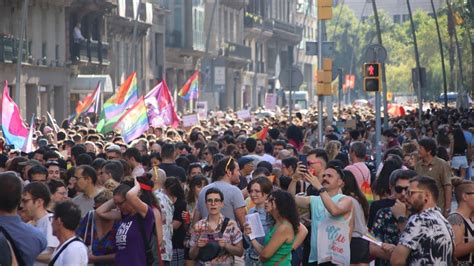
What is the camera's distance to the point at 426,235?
34.4ft

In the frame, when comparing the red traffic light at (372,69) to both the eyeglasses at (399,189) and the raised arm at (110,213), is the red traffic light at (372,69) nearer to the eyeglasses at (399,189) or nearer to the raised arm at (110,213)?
the eyeglasses at (399,189)

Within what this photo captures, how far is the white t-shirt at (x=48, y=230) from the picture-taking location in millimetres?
11047

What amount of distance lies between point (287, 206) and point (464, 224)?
1.61 m

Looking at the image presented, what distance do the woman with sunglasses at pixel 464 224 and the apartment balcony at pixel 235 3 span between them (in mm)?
79655

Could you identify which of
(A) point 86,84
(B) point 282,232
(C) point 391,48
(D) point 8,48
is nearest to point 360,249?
(B) point 282,232

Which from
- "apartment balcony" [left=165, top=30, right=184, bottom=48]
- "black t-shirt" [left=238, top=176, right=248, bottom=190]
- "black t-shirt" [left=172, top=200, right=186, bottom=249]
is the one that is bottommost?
"black t-shirt" [left=172, top=200, right=186, bottom=249]

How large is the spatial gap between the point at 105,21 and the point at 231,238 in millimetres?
50687

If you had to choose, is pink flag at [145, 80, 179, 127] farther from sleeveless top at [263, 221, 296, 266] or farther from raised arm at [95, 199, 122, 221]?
raised arm at [95, 199, 122, 221]

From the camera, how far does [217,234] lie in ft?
43.2

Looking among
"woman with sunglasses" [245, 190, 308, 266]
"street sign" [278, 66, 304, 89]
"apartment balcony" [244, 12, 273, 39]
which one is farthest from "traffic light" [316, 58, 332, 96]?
"apartment balcony" [244, 12, 273, 39]

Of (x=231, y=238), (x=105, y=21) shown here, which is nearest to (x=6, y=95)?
(x=231, y=238)

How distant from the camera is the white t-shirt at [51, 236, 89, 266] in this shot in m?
9.95

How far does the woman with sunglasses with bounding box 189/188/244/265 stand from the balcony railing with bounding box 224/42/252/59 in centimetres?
7723

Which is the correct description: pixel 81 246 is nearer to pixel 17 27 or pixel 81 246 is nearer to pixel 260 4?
pixel 17 27
